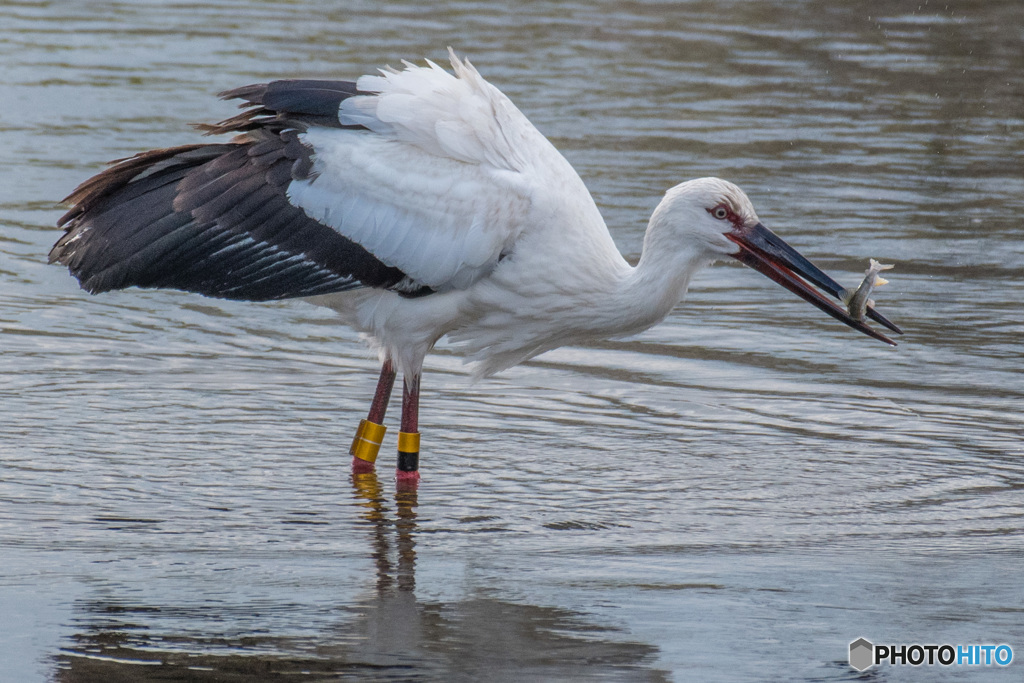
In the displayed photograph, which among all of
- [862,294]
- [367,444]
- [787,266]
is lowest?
[367,444]

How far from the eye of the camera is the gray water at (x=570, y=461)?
5.75m

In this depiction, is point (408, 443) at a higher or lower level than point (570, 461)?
higher

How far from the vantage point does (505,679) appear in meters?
5.40

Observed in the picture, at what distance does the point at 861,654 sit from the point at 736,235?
2109mm

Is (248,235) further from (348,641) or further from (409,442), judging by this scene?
(348,641)

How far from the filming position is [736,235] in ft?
23.4

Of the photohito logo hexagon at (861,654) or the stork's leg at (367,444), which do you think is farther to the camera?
the stork's leg at (367,444)

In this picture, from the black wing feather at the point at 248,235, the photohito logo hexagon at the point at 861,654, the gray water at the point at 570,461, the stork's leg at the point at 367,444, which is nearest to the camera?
the photohito logo hexagon at the point at 861,654

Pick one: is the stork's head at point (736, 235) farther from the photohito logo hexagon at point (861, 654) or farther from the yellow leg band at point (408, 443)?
the photohito logo hexagon at point (861, 654)

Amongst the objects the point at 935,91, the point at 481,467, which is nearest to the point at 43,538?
the point at 481,467

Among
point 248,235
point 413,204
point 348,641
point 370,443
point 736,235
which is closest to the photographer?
point 348,641

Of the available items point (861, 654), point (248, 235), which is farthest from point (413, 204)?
point (861, 654)

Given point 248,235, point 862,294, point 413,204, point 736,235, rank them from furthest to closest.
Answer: point 248,235 < point 413,204 < point 736,235 < point 862,294

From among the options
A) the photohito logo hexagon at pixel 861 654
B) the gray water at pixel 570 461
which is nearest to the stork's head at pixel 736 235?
the gray water at pixel 570 461
